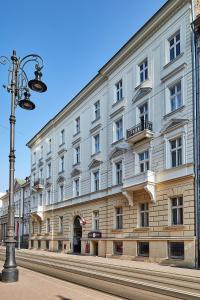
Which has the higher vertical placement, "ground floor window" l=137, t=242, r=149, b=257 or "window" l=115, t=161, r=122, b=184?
"window" l=115, t=161, r=122, b=184

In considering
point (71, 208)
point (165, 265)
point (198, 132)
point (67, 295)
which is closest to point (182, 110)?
point (198, 132)

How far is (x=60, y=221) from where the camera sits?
42.0 metres

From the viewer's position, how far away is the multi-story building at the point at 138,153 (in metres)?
22.8

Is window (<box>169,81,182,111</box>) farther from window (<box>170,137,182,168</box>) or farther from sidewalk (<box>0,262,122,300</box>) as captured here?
sidewalk (<box>0,262,122,300</box>)

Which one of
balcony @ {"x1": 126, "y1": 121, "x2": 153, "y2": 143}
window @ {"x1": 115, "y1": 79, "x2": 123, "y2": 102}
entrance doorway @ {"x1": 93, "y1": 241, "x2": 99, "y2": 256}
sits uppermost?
window @ {"x1": 115, "y1": 79, "x2": 123, "y2": 102}

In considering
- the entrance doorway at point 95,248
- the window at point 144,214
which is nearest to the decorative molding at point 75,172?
the entrance doorway at point 95,248

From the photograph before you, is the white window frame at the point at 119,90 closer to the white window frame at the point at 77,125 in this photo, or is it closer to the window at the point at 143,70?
the window at the point at 143,70

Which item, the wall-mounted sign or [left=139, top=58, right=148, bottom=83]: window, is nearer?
[left=139, top=58, right=148, bottom=83]: window

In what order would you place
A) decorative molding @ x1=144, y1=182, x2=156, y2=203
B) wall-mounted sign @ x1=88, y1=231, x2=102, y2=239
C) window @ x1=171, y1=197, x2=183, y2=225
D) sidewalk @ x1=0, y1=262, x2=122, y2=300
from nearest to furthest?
sidewalk @ x1=0, y1=262, x2=122, y2=300, window @ x1=171, y1=197, x2=183, y2=225, decorative molding @ x1=144, y1=182, x2=156, y2=203, wall-mounted sign @ x1=88, y1=231, x2=102, y2=239

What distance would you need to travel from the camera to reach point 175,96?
24219mm

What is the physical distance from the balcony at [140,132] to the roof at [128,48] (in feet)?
20.9

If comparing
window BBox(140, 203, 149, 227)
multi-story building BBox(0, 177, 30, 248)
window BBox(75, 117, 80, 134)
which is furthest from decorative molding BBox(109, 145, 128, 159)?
multi-story building BBox(0, 177, 30, 248)

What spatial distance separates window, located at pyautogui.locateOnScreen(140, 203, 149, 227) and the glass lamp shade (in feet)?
50.7

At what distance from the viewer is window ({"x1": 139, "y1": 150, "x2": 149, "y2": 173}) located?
2627 cm
